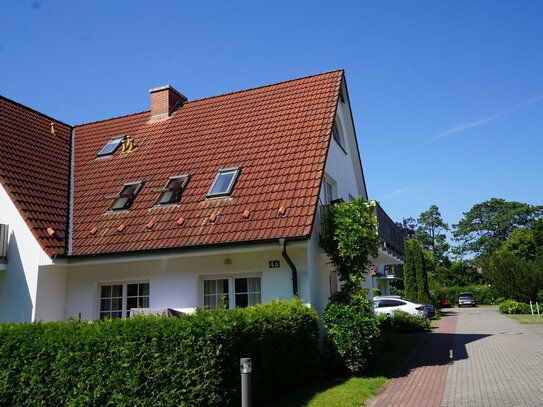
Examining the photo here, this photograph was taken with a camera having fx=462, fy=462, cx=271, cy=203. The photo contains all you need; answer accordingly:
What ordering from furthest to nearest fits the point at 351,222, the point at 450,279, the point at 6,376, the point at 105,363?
the point at 450,279 → the point at 351,222 → the point at 6,376 → the point at 105,363

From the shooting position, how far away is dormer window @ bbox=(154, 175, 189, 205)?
1273cm

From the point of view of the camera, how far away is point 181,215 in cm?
1200

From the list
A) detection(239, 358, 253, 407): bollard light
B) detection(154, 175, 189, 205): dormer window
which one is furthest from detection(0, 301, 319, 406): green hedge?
detection(154, 175, 189, 205): dormer window

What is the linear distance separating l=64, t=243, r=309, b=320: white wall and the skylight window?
201 inches

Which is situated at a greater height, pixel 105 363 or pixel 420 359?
pixel 105 363

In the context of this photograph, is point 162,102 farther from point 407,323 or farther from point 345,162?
point 407,323

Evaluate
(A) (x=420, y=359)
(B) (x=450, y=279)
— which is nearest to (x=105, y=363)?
(A) (x=420, y=359)

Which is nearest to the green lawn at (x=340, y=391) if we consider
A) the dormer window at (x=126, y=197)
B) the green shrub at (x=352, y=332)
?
the green shrub at (x=352, y=332)

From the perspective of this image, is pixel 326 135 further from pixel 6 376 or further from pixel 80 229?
pixel 6 376

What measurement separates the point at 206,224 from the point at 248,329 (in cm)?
443

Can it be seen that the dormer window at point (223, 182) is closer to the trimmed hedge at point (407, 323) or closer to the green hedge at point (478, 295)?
the trimmed hedge at point (407, 323)

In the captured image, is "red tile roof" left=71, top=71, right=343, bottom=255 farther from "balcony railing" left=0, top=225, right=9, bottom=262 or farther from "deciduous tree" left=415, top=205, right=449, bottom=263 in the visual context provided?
"deciduous tree" left=415, top=205, right=449, bottom=263

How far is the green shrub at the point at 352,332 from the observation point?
32.6ft

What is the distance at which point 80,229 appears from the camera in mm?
12891
